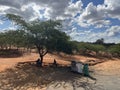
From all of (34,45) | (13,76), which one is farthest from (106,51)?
(13,76)

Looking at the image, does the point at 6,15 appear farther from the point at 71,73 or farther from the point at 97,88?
the point at 97,88

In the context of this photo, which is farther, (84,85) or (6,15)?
(6,15)

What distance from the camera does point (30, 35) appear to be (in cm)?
2723

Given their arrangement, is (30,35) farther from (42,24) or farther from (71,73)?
(71,73)

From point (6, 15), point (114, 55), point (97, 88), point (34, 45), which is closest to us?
point (97, 88)

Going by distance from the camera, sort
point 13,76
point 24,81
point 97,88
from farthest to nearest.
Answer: point 13,76
point 24,81
point 97,88

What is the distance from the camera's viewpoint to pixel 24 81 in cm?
1947

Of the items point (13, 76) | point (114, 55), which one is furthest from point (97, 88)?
point (114, 55)

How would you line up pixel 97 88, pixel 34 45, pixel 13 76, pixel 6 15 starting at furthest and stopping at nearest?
pixel 34 45 < pixel 6 15 < pixel 13 76 < pixel 97 88

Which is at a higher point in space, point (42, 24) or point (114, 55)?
point (42, 24)

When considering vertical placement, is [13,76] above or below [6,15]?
below

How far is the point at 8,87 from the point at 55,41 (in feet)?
36.7

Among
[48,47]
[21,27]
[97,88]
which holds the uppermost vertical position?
[21,27]

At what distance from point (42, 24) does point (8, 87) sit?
36.2 ft
